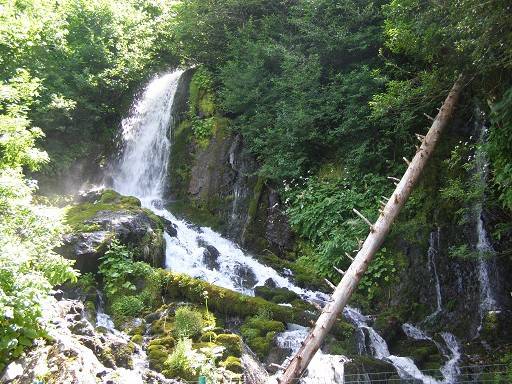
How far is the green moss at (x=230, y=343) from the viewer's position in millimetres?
7543

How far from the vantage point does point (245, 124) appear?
15.8m

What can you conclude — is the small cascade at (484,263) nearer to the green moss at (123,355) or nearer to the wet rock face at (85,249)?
the green moss at (123,355)

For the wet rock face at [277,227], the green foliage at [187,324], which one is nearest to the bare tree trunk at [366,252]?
the green foliage at [187,324]

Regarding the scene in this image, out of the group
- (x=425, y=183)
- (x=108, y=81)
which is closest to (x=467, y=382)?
(x=425, y=183)

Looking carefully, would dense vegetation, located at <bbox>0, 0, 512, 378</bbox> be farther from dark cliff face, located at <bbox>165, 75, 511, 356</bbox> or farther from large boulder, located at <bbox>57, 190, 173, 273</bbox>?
large boulder, located at <bbox>57, 190, 173, 273</bbox>

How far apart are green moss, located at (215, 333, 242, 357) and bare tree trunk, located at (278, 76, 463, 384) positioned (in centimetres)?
146

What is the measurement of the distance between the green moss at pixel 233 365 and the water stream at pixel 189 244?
3.38 ft

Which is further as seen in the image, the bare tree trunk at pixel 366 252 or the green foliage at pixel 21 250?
the bare tree trunk at pixel 366 252

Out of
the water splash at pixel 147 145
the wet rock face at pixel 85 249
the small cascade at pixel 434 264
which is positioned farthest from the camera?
the water splash at pixel 147 145

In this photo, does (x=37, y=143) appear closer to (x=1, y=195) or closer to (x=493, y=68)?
(x=1, y=195)

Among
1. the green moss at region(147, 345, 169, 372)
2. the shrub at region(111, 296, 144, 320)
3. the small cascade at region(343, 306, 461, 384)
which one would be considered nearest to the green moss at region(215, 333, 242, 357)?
the green moss at region(147, 345, 169, 372)

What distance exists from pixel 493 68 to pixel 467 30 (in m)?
1.18

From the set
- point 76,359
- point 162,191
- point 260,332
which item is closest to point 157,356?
point 76,359

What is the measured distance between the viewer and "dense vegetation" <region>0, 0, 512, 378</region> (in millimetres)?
6566
